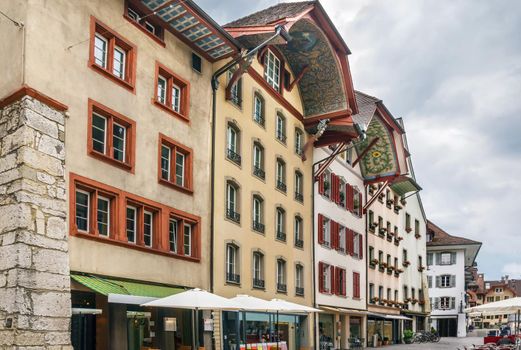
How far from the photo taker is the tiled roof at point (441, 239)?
75562mm

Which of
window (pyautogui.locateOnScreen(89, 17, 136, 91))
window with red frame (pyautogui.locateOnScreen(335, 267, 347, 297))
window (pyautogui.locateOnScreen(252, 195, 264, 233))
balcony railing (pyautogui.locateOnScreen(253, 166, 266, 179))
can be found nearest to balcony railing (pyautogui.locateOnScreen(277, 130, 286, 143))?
balcony railing (pyautogui.locateOnScreen(253, 166, 266, 179))

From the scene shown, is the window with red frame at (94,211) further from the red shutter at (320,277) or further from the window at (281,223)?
the red shutter at (320,277)

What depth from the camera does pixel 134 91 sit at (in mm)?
22188

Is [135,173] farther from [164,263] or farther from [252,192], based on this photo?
[252,192]

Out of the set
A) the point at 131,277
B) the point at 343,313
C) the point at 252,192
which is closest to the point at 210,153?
the point at 252,192

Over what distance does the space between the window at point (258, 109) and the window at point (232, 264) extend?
5974 millimetres

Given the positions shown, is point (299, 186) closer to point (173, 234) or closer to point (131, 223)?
point (173, 234)

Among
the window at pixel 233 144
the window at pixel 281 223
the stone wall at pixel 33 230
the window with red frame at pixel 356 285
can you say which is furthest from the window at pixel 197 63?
the window with red frame at pixel 356 285

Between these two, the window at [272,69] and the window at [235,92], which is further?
the window at [272,69]

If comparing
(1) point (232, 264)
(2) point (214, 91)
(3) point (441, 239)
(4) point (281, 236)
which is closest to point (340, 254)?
(4) point (281, 236)

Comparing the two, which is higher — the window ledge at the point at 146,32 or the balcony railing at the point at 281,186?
the window ledge at the point at 146,32

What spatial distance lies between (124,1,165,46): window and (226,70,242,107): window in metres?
4.50

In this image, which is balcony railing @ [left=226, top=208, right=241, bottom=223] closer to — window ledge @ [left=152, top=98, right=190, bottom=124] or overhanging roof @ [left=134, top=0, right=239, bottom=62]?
window ledge @ [left=152, top=98, right=190, bottom=124]

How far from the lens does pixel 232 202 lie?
28703mm
